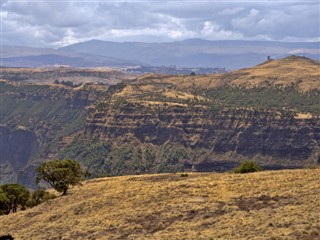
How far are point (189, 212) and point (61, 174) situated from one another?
32.3m

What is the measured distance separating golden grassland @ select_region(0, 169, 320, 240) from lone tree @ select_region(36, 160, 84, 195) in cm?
466

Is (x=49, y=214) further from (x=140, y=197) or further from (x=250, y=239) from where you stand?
(x=250, y=239)

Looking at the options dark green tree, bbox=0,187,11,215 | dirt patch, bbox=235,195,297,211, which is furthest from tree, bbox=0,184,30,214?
dirt patch, bbox=235,195,297,211

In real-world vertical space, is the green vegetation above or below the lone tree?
below

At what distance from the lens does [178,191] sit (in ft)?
204

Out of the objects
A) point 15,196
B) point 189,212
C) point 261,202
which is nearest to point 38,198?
point 15,196

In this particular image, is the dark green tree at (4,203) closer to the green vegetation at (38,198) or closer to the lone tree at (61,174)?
the green vegetation at (38,198)

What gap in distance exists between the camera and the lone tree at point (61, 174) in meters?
76.2

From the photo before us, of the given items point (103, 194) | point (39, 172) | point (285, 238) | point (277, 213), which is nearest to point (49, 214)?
point (103, 194)

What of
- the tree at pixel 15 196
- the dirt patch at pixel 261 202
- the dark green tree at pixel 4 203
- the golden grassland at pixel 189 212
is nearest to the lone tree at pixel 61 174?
the tree at pixel 15 196

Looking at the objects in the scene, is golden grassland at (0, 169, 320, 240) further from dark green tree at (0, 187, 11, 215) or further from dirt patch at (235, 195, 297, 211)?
dark green tree at (0, 187, 11, 215)

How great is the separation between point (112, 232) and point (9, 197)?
31.8m

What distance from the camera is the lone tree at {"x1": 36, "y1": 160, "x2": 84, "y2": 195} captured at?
250 ft

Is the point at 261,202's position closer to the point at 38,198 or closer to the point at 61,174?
the point at 61,174
